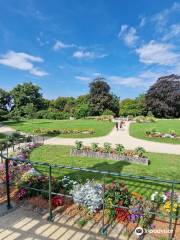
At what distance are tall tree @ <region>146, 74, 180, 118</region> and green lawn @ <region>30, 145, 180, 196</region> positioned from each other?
141 ft

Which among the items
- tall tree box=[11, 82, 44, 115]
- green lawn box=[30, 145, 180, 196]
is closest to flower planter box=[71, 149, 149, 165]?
green lawn box=[30, 145, 180, 196]

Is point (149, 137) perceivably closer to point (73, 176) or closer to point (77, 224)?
point (73, 176)

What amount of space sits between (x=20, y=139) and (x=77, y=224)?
11.8 m

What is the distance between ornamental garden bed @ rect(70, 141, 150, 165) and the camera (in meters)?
10.2

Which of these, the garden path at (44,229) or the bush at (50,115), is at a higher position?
the bush at (50,115)

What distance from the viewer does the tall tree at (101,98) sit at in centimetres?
5594

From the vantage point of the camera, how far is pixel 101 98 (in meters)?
56.8

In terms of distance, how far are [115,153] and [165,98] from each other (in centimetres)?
4588

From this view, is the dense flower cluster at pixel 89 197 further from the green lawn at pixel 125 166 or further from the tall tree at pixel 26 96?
the tall tree at pixel 26 96

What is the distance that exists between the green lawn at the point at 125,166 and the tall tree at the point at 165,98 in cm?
4287

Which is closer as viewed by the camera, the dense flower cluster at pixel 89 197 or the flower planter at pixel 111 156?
the dense flower cluster at pixel 89 197

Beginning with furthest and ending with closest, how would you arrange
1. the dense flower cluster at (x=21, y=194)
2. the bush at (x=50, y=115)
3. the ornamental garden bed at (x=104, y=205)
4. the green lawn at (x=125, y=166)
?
the bush at (x=50, y=115) → the green lawn at (x=125, y=166) → the dense flower cluster at (x=21, y=194) → the ornamental garden bed at (x=104, y=205)

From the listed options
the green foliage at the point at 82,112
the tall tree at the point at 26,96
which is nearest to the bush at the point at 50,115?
the green foliage at the point at 82,112

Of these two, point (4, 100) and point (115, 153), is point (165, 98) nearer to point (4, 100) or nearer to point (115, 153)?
point (4, 100)
